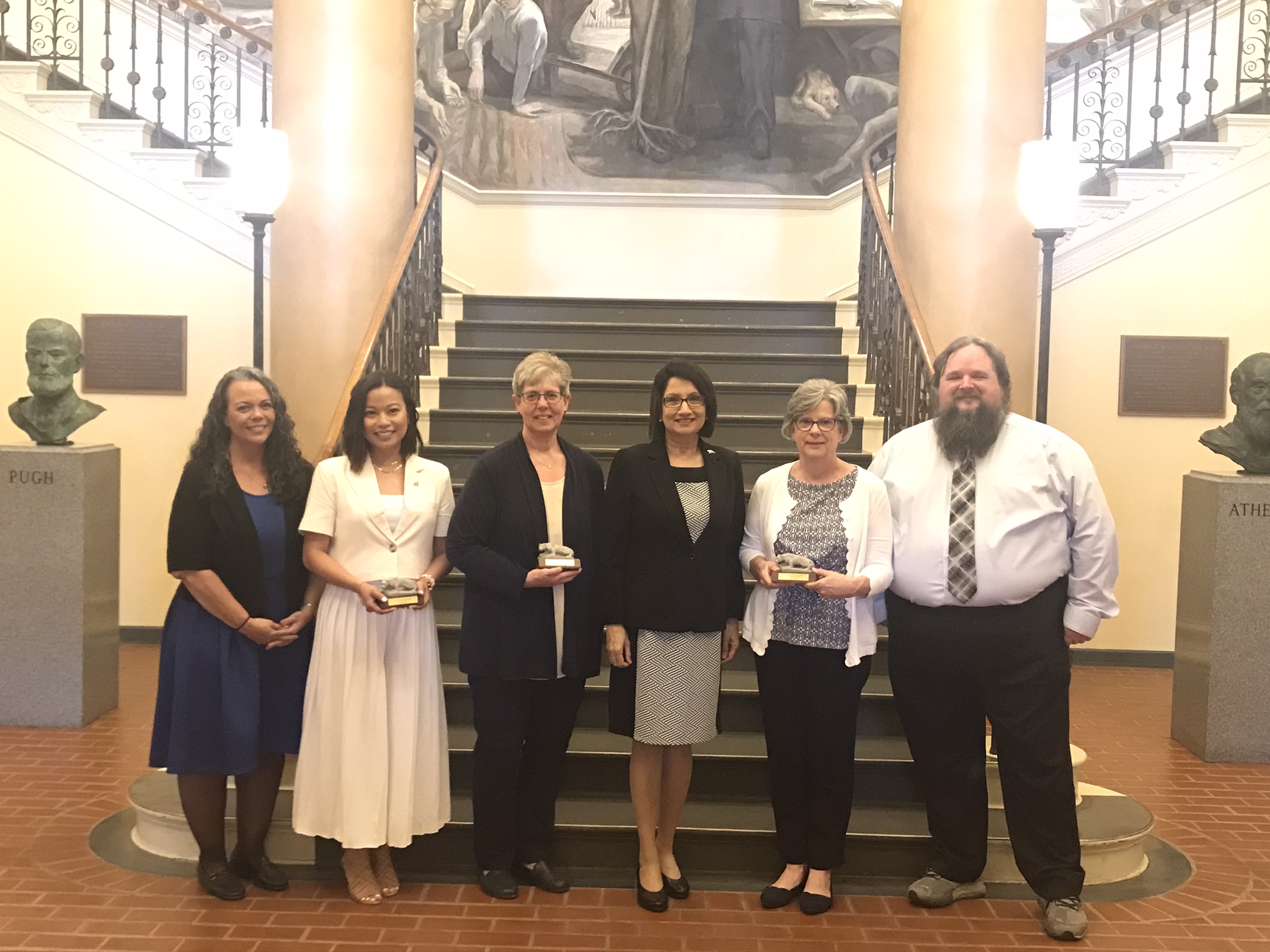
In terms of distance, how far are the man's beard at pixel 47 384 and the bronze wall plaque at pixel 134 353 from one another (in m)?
1.65

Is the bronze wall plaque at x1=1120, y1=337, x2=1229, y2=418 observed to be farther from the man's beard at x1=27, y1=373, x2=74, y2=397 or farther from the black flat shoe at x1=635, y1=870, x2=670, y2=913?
the man's beard at x1=27, y1=373, x2=74, y2=397

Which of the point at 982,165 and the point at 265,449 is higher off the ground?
the point at 982,165

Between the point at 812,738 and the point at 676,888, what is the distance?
658mm

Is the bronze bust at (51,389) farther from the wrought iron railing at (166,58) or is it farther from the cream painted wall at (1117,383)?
the cream painted wall at (1117,383)

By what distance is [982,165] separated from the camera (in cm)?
587

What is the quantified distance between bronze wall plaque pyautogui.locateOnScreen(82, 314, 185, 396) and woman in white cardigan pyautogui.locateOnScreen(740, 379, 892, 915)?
4966 mm

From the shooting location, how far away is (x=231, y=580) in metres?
Result: 3.55

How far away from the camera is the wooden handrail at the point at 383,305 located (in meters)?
4.59

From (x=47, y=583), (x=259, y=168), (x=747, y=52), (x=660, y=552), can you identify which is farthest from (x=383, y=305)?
(x=747, y=52)

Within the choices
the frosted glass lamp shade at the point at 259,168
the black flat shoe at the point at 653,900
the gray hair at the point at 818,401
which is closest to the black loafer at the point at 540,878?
the black flat shoe at the point at 653,900

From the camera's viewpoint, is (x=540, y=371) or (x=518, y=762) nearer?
(x=540, y=371)

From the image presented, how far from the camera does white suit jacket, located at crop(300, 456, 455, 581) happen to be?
11.6 feet

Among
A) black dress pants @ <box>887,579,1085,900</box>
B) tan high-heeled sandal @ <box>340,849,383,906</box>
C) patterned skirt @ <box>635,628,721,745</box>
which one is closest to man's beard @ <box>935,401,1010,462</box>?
black dress pants @ <box>887,579,1085,900</box>

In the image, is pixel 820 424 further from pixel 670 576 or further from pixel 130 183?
pixel 130 183
